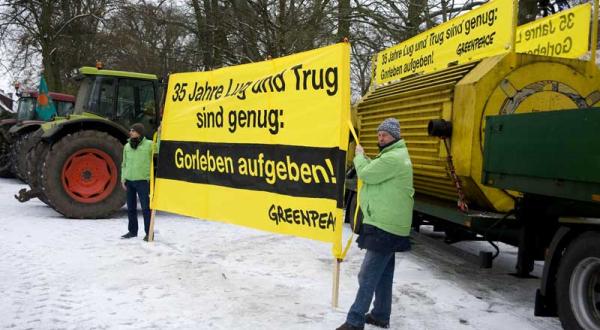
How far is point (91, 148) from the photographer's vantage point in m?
9.47

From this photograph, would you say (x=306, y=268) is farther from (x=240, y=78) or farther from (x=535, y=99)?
(x=535, y=99)

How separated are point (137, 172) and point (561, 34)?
5.76 meters

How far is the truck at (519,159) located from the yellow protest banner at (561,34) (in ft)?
1.04

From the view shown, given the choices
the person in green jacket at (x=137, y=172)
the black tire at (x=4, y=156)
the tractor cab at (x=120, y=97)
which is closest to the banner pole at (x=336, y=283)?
the person in green jacket at (x=137, y=172)

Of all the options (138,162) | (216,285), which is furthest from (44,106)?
(216,285)

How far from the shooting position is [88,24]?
24.6 meters

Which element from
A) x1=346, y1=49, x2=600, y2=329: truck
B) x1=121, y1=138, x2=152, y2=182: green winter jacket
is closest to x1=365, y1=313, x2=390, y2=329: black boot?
x1=346, y1=49, x2=600, y2=329: truck

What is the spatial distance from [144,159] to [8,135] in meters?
8.17

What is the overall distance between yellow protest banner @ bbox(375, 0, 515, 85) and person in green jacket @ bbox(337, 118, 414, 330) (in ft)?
8.52

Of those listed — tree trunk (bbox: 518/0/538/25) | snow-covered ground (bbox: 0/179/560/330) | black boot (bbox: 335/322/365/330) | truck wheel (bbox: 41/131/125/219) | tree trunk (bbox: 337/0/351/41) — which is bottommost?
snow-covered ground (bbox: 0/179/560/330)

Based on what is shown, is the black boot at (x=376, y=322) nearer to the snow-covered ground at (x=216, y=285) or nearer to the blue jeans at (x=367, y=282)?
the snow-covered ground at (x=216, y=285)

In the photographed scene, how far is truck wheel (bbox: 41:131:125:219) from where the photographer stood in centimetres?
918

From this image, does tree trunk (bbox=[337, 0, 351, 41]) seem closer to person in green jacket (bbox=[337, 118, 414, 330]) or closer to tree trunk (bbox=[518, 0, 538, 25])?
tree trunk (bbox=[518, 0, 538, 25])

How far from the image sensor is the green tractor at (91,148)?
30.3 ft
